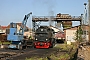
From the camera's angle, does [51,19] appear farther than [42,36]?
Yes

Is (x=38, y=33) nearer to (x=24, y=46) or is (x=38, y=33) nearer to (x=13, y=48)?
(x=24, y=46)

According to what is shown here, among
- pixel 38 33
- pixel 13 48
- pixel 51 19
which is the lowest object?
pixel 13 48

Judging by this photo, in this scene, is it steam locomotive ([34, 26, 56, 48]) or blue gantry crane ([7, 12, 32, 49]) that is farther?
steam locomotive ([34, 26, 56, 48])

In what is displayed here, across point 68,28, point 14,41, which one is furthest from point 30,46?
point 68,28

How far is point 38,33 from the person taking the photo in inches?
1460

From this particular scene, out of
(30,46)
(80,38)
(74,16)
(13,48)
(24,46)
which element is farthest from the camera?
(74,16)

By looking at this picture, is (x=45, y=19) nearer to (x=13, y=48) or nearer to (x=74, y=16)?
(x=74, y=16)

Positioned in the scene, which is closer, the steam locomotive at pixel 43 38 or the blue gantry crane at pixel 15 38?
the blue gantry crane at pixel 15 38

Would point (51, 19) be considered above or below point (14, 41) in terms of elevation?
above

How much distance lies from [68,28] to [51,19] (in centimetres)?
1065

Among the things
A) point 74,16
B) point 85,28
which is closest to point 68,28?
point 74,16

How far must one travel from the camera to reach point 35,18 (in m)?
66.9

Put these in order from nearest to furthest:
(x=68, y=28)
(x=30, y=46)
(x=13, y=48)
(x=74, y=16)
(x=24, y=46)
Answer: (x=13, y=48) < (x=24, y=46) < (x=30, y=46) < (x=74, y=16) < (x=68, y=28)

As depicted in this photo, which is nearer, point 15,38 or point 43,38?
point 15,38
